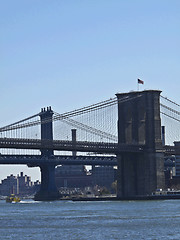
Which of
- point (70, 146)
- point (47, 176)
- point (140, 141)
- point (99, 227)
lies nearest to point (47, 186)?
point (47, 176)

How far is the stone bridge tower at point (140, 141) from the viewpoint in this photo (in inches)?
4614

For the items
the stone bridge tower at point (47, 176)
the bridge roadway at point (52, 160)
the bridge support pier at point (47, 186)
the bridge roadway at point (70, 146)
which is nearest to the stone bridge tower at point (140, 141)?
the bridge roadway at point (70, 146)

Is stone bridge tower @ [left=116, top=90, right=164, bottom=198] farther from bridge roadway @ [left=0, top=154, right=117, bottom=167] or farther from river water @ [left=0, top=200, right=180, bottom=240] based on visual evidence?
river water @ [left=0, top=200, right=180, bottom=240]

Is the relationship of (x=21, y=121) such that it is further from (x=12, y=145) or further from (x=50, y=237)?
(x=50, y=237)

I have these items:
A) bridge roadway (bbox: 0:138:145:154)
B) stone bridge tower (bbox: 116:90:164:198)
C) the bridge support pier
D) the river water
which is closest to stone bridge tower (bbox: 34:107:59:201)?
the bridge support pier

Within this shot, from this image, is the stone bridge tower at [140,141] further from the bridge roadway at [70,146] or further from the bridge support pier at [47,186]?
the bridge support pier at [47,186]

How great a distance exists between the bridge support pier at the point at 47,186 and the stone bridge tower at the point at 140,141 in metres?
49.3

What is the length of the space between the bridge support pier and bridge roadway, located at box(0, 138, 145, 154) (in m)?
55.9

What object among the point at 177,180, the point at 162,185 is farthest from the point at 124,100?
A: the point at 177,180

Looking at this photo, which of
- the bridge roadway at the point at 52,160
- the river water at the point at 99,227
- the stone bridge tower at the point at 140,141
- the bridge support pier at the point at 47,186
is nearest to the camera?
the river water at the point at 99,227

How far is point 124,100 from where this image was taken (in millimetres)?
120500

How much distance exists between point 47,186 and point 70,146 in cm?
6802

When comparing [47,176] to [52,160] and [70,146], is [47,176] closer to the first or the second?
[52,160]

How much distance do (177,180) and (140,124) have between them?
2275 centimetres
